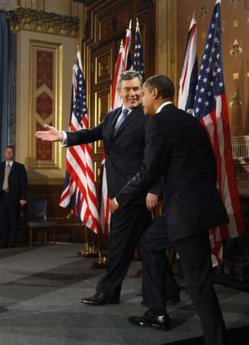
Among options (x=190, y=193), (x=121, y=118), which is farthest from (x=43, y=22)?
(x=190, y=193)

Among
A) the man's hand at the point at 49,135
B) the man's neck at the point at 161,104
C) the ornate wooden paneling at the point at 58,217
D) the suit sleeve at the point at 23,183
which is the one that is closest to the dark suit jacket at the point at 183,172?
the man's neck at the point at 161,104

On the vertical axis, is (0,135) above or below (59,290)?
above

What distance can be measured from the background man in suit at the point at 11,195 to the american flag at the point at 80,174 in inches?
45.4

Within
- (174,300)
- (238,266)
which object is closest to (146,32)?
(238,266)

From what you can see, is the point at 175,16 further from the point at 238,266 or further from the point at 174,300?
the point at 174,300

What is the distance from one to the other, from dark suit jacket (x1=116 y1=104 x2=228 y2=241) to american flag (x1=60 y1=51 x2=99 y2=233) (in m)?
2.73

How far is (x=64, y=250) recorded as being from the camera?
19.7ft

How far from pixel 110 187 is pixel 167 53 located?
2672 millimetres

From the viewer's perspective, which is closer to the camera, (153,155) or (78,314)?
(153,155)

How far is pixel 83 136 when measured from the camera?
10.6 ft

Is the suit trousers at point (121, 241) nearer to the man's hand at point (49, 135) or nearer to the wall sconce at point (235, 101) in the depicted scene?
the man's hand at point (49, 135)

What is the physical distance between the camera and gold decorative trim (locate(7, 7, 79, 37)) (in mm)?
6879

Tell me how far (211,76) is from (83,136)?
4.24ft

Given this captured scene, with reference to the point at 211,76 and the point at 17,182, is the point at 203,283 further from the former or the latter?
the point at 17,182
